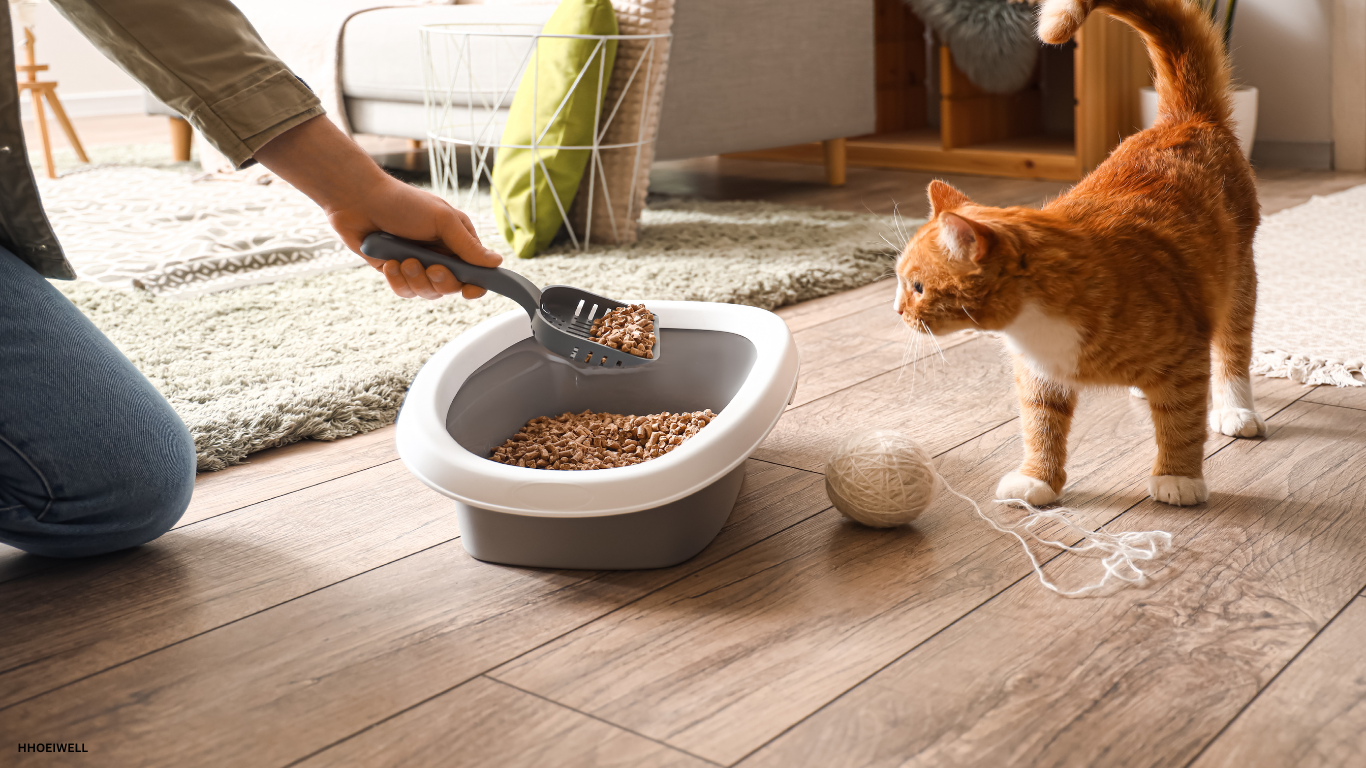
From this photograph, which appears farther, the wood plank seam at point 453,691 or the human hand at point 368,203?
the human hand at point 368,203

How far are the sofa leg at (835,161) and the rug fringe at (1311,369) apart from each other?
6.00ft

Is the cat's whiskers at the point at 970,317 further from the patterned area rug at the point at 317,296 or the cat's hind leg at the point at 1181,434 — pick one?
the patterned area rug at the point at 317,296

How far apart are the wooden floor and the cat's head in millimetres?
213

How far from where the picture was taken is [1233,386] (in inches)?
48.9

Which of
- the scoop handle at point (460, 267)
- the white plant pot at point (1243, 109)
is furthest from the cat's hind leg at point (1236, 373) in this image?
the white plant pot at point (1243, 109)

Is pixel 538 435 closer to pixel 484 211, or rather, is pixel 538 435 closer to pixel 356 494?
pixel 356 494

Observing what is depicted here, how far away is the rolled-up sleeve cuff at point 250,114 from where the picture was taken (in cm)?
92

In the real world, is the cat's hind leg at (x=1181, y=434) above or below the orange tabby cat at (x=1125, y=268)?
below

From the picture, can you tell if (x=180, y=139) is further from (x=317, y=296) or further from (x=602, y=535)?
(x=602, y=535)

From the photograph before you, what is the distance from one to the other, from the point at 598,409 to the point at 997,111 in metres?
2.68

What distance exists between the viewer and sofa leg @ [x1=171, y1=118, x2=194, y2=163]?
370 cm

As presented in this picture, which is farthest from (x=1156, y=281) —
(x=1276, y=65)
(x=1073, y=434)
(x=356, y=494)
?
(x=1276, y=65)

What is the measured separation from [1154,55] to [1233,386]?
39 centimetres

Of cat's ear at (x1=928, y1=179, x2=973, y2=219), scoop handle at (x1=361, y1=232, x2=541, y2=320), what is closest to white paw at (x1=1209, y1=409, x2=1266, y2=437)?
cat's ear at (x1=928, y1=179, x2=973, y2=219)
